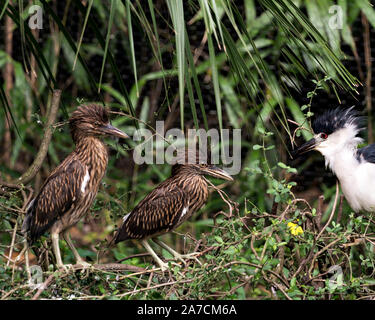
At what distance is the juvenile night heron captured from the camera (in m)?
2.77

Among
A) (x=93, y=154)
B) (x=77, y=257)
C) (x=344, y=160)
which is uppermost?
(x=93, y=154)

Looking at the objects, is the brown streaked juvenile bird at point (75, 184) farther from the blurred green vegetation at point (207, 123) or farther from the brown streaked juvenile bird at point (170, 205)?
the brown streaked juvenile bird at point (170, 205)

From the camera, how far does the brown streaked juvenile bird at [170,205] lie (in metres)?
2.47

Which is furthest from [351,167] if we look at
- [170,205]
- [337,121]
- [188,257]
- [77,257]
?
[77,257]

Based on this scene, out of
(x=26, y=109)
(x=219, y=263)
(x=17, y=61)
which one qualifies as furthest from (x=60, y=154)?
(x=219, y=263)

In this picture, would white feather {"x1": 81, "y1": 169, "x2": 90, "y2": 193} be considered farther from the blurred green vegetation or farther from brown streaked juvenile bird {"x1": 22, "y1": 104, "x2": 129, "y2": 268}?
the blurred green vegetation

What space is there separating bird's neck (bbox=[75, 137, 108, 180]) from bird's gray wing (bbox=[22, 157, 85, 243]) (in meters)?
0.03

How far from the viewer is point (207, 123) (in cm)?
194

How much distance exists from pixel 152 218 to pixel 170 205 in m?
0.08

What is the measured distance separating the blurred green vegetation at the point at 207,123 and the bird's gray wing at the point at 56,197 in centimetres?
7

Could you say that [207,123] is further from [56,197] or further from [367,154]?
[367,154]

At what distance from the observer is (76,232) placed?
15.2 ft

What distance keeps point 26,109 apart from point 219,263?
255 cm
